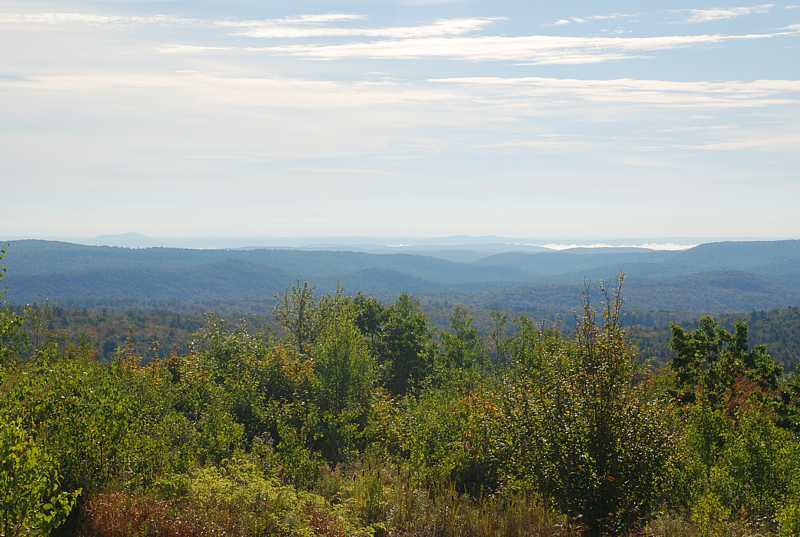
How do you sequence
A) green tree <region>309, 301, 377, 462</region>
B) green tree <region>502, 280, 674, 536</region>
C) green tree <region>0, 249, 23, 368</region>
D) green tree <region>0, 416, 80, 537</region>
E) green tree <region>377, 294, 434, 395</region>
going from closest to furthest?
green tree <region>0, 416, 80, 537</region> → green tree <region>502, 280, 674, 536</region> → green tree <region>0, 249, 23, 368</region> → green tree <region>309, 301, 377, 462</region> → green tree <region>377, 294, 434, 395</region>

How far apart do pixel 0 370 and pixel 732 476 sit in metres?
17.1

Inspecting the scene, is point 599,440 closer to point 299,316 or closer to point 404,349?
point 299,316

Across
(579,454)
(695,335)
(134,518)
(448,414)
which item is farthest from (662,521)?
(695,335)

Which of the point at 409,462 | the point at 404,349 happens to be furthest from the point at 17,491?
the point at 404,349

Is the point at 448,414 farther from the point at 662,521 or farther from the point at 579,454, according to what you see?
the point at 579,454

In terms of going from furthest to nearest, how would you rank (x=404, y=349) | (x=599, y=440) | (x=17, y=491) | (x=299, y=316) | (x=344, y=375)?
1. (x=404, y=349)
2. (x=299, y=316)
3. (x=344, y=375)
4. (x=599, y=440)
5. (x=17, y=491)

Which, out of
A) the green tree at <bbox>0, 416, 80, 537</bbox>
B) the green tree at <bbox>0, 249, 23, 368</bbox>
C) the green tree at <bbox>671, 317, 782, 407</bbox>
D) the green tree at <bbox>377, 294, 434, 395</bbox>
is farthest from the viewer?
the green tree at <bbox>377, 294, 434, 395</bbox>

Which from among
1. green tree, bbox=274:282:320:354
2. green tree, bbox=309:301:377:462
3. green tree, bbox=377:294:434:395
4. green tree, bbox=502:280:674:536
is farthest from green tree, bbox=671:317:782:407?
green tree, bbox=502:280:674:536

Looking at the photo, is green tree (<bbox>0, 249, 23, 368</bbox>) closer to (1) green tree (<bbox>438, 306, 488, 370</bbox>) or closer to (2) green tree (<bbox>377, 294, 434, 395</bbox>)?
(1) green tree (<bbox>438, 306, 488, 370</bbox>)

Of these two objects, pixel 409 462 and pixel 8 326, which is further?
pixel 409 462

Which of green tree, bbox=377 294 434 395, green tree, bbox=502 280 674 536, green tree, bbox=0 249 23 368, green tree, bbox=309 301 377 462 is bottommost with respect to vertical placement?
green tree, bbox=377 294 434 395

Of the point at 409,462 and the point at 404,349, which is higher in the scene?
the point at 409,462

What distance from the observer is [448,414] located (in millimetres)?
18812

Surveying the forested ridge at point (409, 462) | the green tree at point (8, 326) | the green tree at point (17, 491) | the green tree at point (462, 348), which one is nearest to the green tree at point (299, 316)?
the green tree at point (462, 348)
